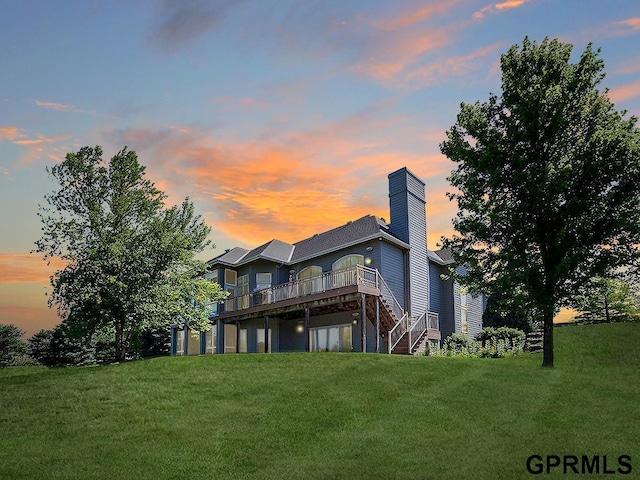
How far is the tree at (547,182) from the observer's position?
17172 mm

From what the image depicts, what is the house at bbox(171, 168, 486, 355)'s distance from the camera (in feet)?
76.2

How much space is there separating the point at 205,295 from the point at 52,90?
35.7 ft

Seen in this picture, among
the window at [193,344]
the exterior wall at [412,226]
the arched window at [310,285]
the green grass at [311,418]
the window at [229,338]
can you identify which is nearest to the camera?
the green grass at [311,418]

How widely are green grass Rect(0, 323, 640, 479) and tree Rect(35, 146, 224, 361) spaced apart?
4.22 metres

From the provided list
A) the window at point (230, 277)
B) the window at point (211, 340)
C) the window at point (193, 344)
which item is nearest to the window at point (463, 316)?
the window at point (230, 277)

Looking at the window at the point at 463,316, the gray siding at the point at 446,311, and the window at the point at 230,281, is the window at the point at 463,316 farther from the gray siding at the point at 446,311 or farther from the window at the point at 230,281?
the window at the point at 230,281

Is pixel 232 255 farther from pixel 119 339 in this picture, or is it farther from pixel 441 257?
pixel 441 257

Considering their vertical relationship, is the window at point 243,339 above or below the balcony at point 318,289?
below

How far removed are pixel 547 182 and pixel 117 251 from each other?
621 inches

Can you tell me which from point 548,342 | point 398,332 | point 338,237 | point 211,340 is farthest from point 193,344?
point 548,342

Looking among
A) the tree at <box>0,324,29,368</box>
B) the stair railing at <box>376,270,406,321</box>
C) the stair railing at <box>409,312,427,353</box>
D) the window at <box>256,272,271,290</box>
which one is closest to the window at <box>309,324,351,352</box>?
the stair railing at <box>376,270,406,321</box>

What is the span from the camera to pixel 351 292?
21828mm

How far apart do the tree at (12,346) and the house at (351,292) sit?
18564 millimetres

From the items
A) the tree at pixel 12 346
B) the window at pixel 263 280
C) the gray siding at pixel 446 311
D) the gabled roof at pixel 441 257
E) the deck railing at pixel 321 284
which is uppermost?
the gabled roof at pixel 441 257
